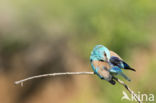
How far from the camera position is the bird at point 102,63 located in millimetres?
2609

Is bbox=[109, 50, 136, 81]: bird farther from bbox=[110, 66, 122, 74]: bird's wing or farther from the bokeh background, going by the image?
the bokeh background

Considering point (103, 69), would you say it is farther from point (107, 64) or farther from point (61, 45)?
point (61, 45)

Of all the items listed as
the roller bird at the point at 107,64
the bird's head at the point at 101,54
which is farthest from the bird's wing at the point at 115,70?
the bird's head at the point at 101,54

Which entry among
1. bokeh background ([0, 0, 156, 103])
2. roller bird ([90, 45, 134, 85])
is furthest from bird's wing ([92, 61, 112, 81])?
bokeh background ([0, 0, 156, 103])

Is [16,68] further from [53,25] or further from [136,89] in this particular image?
[136,89]

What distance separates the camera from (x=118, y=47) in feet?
22.4

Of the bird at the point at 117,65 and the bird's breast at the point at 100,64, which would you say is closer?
the bird at the point at 117,65

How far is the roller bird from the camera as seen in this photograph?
99.0 inches

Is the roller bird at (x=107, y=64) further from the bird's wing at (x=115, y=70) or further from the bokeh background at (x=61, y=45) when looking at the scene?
the bokeh background at (x=61, y=45)

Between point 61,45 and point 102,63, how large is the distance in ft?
13.7

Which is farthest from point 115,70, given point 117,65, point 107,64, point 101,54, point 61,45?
point 61,45

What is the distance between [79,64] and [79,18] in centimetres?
88

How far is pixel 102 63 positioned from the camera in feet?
8.92

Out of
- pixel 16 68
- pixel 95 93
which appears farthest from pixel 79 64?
pixel 16 68
